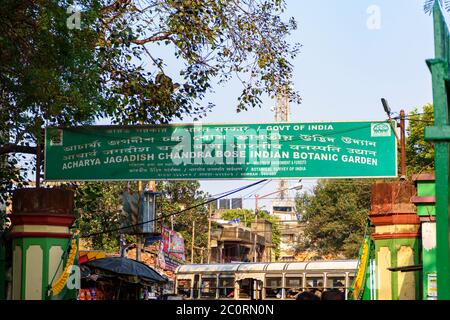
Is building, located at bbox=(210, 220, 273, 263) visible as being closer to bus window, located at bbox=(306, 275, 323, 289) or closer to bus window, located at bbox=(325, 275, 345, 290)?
bus window, located at bbox=(306, 275, 323, 289)

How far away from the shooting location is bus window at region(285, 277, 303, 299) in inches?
1206

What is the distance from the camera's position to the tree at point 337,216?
2090 inches

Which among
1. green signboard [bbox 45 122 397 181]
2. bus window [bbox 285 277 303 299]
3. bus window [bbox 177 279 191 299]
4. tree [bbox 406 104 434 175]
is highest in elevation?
tree [bbox 406 104 434 175]

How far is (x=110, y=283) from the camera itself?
72.4 ft

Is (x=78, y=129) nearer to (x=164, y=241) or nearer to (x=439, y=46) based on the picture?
(x=439, y=46)

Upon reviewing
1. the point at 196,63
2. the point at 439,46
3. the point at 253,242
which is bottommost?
the point at 253,242

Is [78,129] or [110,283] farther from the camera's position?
[110,283]

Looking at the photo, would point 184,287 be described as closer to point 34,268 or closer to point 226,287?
point 226,287

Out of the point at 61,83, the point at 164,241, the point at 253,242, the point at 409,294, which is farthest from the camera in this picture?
the point at 253,242

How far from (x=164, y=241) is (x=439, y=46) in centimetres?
3809

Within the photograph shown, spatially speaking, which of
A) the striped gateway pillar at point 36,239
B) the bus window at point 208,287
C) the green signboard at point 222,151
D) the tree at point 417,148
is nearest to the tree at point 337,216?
the tree at point 417,148

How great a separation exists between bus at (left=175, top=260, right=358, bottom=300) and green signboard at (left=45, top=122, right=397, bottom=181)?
1211 centimetres

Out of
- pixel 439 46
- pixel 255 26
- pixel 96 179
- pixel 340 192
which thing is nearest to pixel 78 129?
pixel 96 179

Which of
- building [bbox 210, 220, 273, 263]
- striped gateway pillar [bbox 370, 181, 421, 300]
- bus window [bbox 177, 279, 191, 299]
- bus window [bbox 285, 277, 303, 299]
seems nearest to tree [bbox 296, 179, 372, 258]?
building [bbox 210, 220, 273, 263]
